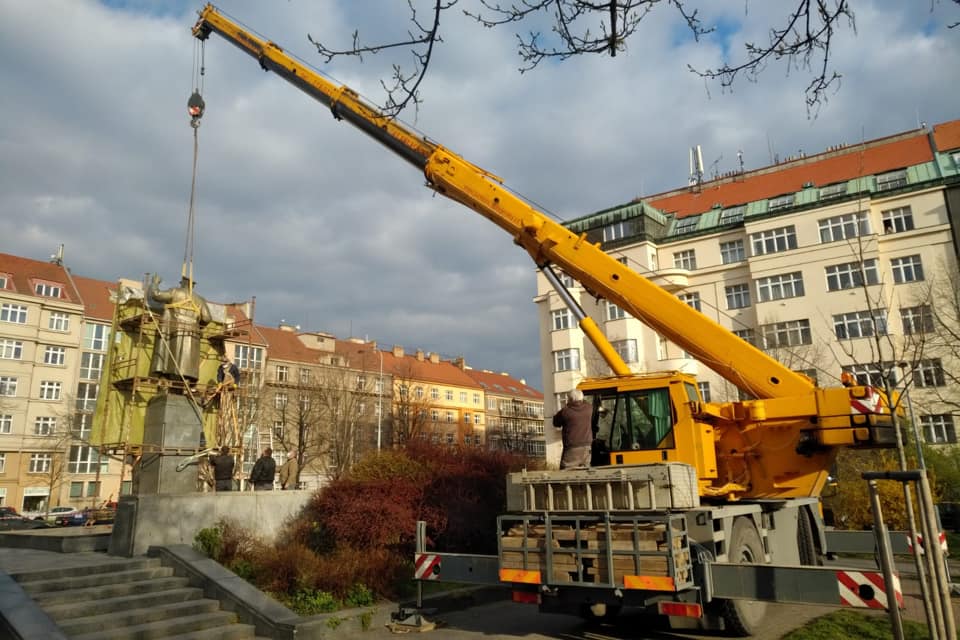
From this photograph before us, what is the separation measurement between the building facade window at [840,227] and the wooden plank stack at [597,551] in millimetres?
32625

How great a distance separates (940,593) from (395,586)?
26.9ft

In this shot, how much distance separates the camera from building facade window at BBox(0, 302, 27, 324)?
157 feet

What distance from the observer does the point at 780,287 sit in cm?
3559

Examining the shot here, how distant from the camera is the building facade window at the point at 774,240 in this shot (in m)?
35.7

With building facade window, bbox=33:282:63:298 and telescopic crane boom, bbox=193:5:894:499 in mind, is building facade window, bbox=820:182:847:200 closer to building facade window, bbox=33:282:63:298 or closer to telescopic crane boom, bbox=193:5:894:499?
telescopic crane boom, bbox=193:5:894:499

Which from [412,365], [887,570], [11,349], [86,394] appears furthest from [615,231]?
[11,349]

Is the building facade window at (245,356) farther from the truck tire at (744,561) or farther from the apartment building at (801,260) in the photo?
the truck tire at (744,561)

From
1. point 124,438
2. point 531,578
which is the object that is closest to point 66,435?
point 124,438

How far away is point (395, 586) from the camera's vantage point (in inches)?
420

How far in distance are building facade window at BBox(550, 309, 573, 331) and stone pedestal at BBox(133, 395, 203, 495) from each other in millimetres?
29194

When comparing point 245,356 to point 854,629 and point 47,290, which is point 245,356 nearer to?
point 47,290

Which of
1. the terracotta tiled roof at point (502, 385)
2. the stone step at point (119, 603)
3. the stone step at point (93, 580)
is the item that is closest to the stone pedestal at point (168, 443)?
the stone step at point (93, 580)

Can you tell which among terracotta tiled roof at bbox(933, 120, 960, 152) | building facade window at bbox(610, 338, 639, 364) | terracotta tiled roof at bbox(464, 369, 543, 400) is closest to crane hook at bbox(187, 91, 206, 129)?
building facade window at bbox(610, 338, 639, 364)

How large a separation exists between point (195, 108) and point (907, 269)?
3342 centimetres
